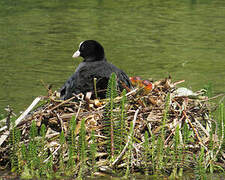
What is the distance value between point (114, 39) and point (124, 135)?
29.4 feet

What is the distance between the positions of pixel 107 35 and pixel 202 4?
19.7ft

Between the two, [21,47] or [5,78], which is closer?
[5,78]

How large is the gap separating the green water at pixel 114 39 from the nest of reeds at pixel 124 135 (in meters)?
2.26

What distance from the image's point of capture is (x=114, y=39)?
14.3 m

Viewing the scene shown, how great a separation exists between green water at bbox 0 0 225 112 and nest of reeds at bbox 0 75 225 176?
2.26 m

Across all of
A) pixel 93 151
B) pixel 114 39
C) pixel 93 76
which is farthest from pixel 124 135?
pixel 114 39

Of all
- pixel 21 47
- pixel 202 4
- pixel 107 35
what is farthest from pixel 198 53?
pixel 202 4

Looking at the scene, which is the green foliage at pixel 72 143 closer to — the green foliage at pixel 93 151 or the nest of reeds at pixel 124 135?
the nest of reeds at pixel 124 135

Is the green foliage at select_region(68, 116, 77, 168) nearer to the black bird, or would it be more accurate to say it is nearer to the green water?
the black bird

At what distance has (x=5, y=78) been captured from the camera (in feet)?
34.6

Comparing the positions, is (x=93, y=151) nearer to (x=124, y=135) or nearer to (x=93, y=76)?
(x=124, y=135)

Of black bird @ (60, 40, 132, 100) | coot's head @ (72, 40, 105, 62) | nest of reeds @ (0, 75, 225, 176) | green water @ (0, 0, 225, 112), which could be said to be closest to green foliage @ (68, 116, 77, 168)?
nest of reeds @ (0, 75, 225, 176)

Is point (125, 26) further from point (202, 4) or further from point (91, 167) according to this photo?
point (91, 167)

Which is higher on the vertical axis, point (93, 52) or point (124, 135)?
point (93, 52)
